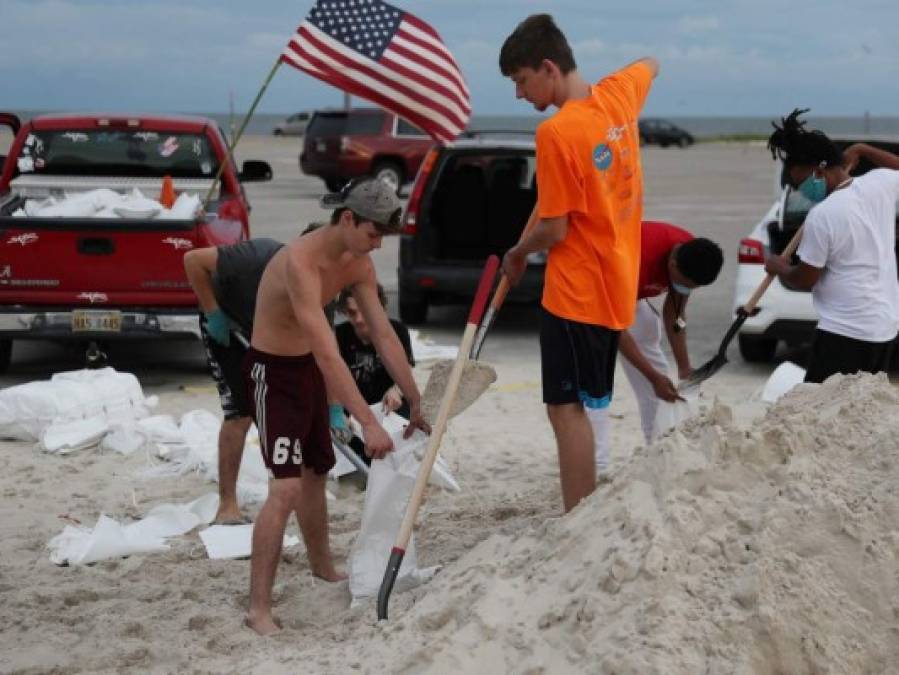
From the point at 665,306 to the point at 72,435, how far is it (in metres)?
3.54

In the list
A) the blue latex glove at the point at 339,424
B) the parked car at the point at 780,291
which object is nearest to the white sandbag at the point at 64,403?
the blue latex glove at the point at 339,424

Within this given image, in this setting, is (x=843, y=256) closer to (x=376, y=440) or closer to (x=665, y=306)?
(x=665, y=306)

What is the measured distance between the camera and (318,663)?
4.61 metres

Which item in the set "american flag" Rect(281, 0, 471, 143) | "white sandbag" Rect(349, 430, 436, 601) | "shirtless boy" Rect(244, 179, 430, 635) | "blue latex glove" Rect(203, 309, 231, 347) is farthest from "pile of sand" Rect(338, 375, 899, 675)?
"american flag" Rect(281, 0, 471, 143)

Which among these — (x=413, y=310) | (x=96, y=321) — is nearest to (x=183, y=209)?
(x=96, y=321)

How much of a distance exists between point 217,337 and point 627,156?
2.19m

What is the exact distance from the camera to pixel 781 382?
30.0 feet

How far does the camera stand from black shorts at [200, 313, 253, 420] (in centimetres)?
671

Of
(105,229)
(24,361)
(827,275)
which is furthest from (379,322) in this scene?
(24,361)

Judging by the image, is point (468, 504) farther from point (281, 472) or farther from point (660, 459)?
point (660, 459)

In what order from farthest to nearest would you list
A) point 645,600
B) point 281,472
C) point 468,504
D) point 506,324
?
point 506,324 < point 468,504 < point 281,472 < point 645,600

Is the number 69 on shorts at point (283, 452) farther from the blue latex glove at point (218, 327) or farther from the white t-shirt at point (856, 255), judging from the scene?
the white t-shirt at point (856, 255)

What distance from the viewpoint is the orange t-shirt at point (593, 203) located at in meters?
5.40

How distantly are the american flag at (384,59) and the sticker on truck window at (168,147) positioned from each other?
165cm
